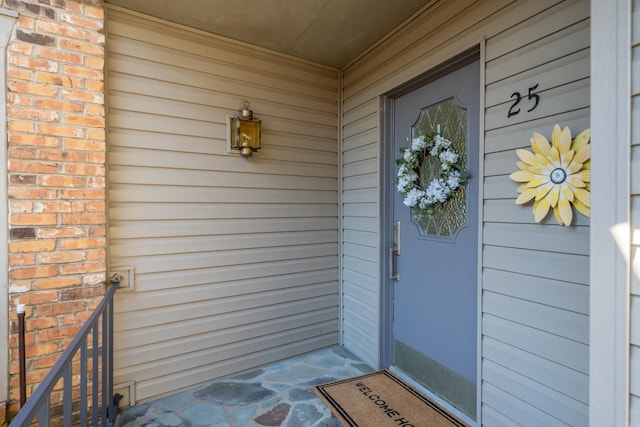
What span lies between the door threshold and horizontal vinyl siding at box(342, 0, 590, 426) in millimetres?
205

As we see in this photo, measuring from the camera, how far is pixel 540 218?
148 cm

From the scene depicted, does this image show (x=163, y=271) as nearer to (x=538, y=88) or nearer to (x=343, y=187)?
(x=343, y=187)

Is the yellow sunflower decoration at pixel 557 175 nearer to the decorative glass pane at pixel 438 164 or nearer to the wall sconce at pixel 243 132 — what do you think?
the decorative glass pane at pixel 438 164

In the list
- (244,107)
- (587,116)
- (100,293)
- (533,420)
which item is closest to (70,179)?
(100,293)

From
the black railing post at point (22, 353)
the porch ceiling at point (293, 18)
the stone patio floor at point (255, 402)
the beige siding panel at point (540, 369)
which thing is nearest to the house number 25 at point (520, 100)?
the porch ceiling at point (293, 18)

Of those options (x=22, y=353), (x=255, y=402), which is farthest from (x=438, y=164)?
(x=22, y=353)

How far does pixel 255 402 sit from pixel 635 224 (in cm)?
221

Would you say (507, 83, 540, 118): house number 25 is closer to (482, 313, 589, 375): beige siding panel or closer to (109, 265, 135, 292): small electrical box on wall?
(482, 313, 589, 375): beige siding panel

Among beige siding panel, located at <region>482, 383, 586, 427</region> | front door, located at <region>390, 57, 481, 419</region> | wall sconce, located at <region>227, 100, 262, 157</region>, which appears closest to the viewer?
beige siding panel, located at <region>482, 383, 586, 427</region>

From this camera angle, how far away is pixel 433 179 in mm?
2166

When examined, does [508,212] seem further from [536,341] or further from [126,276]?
[126,276]

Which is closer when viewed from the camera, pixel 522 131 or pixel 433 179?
pixel 522 131

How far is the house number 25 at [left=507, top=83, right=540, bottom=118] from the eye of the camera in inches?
60.5

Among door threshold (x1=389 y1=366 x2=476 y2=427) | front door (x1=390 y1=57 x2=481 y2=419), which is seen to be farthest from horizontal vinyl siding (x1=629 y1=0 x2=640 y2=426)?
door threshold (x1=389 y1=366 x2=476 y2=427)
